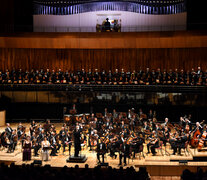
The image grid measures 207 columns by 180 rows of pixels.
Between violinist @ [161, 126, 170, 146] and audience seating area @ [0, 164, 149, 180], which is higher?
audience seating area @ [0, 164, 149, 180]

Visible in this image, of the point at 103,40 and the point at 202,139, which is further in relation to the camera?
the point at 103,40

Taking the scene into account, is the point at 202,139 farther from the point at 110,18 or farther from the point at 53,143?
the point at 110,18

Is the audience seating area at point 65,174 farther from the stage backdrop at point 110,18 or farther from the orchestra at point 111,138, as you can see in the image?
the stage backdrop at point 110,18

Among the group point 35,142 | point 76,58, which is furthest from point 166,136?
point 76,58

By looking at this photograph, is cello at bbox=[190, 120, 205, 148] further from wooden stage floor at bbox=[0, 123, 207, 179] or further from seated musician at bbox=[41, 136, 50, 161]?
seated musician at bbox=[41, 136, 50, 161]

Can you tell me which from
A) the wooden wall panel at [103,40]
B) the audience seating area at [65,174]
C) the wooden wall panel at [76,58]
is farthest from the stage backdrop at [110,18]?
the audience seating area at [65,174]

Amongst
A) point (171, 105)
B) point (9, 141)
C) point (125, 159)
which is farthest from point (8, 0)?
point (125, 159)

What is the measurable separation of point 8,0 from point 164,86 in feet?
26.9

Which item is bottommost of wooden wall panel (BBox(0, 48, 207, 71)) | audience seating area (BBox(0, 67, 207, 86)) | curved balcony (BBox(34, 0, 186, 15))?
audience seating area (BBox(0, 67, 207, 86))

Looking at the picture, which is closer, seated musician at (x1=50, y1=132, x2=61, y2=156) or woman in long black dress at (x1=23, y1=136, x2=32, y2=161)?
woman in long black dress at (x1=23, y1=136, x2=32, y2=161)

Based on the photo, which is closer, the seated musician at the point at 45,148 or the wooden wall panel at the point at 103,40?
the seated musician at the point at 45,148

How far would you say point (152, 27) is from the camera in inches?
A: 582

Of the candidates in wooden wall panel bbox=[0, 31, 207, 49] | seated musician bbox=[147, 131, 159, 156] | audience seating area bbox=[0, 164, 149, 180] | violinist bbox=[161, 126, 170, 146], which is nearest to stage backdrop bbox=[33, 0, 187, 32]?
wooden wall panel bbox=[0, 31, 207, 49]

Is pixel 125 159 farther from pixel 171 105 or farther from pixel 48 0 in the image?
pixel 48 0
